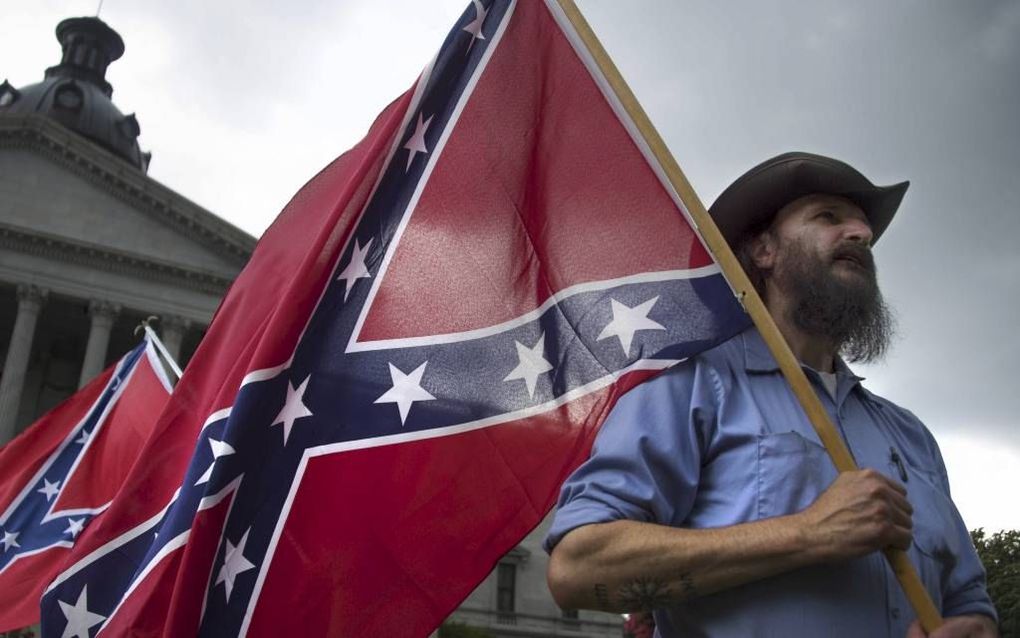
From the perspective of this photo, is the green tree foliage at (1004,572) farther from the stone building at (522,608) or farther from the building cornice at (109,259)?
the building cornice at (109,259)

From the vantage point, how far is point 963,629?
229cm

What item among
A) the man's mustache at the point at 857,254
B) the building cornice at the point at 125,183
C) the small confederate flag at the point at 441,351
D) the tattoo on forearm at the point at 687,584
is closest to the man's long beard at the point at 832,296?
the man's mustache at the point at 857,254

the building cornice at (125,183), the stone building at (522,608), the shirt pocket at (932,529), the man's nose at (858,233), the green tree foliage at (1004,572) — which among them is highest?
the building cornice at (125,183)

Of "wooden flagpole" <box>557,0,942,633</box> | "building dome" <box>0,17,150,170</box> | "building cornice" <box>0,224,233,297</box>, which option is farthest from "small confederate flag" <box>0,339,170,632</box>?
"building dome" <box>0,17,150,170</box>

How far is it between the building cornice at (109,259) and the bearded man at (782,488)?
125ft

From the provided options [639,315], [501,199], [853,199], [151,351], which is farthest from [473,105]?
[151,351]

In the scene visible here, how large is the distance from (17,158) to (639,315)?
134 ft

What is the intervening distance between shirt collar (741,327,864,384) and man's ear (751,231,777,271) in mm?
350

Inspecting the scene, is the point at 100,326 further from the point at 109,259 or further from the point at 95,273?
the point at 109,259

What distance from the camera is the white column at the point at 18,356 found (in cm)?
3503

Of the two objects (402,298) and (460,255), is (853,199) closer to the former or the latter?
(460,255)

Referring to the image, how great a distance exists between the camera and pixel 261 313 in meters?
4.00

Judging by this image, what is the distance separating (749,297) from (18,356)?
37743 mm

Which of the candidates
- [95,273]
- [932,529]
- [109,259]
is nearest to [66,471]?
[932,529]
